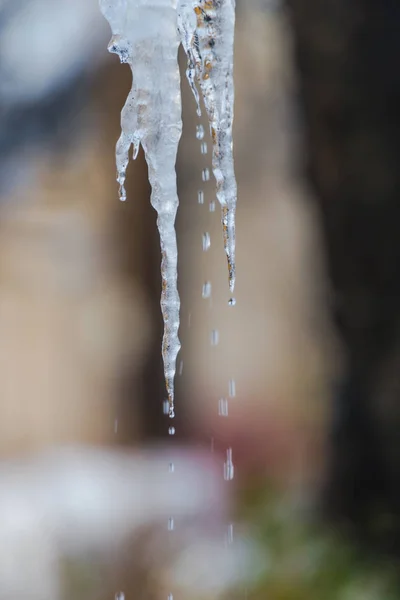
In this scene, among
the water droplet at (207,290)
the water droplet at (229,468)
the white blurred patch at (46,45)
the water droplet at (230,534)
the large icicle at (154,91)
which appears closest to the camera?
the large icicle at (154,91)

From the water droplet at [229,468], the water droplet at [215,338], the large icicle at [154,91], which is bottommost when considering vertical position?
Answer: the water droplet at [229,468]

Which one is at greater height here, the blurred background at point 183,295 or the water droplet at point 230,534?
the blurred background at point 183,295

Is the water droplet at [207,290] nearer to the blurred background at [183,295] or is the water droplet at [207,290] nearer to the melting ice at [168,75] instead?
the blurred background at [183,295]

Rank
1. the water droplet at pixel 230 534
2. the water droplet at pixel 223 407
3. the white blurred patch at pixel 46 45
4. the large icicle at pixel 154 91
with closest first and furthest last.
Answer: the large icicle at pixel 154 91 < the water droplet at pixel 230 534 < the white blurred patch at pixel 46 45 < the water droplet at pixel 223 407

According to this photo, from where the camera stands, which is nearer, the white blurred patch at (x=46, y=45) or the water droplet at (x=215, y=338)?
the white blurred patch at (x=46, y=45)

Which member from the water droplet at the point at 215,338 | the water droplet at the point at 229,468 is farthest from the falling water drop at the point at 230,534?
the water droplet at the point at 215,338

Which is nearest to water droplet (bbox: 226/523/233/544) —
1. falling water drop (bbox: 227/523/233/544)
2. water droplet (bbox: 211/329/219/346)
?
falling water drop (bbox: 227/523/233/544)
